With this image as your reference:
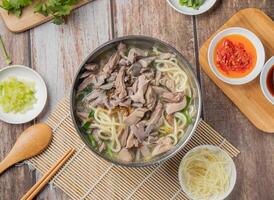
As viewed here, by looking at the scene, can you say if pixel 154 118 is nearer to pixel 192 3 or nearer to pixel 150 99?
pixel 150 99

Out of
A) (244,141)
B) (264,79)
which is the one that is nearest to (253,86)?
(264,79)

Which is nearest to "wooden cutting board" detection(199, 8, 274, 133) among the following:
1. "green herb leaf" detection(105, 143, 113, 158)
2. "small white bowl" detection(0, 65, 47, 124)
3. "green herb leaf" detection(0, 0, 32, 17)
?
"green herb leaf" detection(105, 143, 113, 158)

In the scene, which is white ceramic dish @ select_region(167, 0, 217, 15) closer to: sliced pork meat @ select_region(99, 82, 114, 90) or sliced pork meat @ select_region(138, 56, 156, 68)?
sliced pork meat @ select_region(138, 56, 156, 68)

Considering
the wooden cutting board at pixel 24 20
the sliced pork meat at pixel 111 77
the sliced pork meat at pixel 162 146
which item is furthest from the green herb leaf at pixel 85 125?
the wooden cutting board at pixel 24 20

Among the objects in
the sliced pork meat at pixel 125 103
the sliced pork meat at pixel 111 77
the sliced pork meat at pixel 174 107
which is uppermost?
the sliced pork meat at pixel 111 77

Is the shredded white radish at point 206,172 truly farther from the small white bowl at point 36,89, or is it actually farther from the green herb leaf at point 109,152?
the small white bowl at point 36,89

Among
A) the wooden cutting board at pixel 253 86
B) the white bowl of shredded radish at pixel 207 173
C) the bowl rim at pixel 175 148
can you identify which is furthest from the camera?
the wooden cutting board at pixel 253 86
